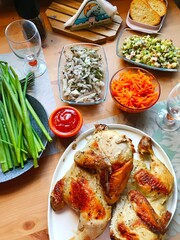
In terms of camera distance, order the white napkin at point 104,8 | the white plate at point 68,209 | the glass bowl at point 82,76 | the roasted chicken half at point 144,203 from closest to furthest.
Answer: the roasted chicken half at point 144,203 → the white plate at point 68,209 → the glass bowl at point 82,76 → the white napkin at point 104,8

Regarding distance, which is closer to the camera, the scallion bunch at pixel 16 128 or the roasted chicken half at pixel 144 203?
the roasted chicken half at pixel 144 203

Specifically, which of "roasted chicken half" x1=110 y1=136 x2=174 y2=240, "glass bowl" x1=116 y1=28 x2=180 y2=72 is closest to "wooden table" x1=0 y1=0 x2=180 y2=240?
"glass bowl" x1=116 y1=28 x2=180 y2=72

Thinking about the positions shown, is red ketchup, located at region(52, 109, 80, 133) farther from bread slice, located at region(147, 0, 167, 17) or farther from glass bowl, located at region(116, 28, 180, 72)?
bread slice, located at region(147, 0, 167, 17)

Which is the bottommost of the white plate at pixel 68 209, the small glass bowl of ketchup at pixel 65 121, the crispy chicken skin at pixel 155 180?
the white plate at pixel 68 209

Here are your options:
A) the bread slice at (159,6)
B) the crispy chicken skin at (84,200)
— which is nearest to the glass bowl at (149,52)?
the bread slice at (159,6)

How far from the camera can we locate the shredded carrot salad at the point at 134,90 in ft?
4.14

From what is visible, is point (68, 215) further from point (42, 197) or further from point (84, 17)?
point (84, 17)

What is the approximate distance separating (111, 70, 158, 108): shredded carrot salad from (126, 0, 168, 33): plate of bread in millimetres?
319

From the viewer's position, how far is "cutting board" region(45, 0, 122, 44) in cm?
151

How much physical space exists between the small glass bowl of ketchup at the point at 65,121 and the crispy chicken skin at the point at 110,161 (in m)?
0.17

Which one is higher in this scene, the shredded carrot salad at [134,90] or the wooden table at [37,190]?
the shredded carrot salad at [134,90]

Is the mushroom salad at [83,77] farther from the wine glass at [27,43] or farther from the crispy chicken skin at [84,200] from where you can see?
the crispy chicken skin at [84,200]

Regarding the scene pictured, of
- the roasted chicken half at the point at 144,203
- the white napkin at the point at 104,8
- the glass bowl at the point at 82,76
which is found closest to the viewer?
the roasted chicken half at the point at 144,203

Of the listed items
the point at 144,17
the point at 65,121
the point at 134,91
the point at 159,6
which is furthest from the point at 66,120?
the point at 159,6
